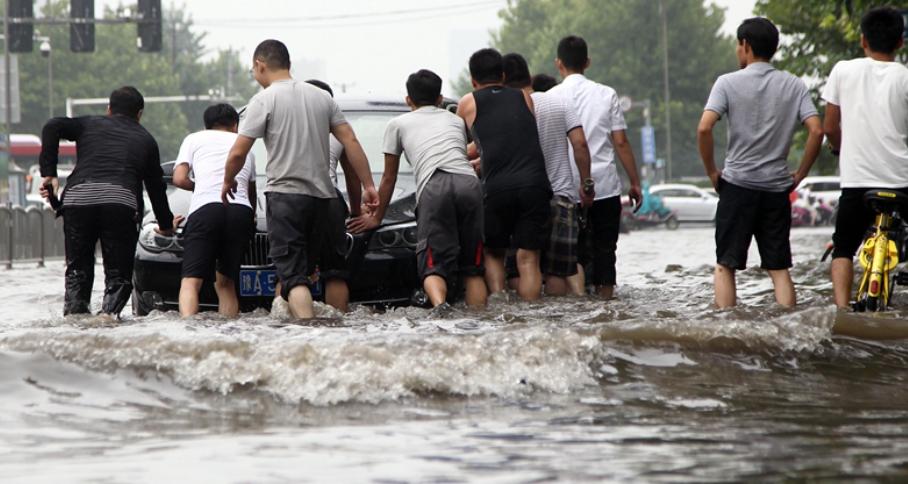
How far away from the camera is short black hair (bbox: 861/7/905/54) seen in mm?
8648

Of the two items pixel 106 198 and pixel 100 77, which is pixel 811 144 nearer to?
pixel 106 198

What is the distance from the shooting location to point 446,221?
30.0ft

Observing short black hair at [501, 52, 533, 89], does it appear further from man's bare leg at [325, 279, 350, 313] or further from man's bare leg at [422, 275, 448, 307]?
man's bare leg at [325, 279, 350, 313]

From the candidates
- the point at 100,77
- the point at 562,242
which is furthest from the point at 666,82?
the point at 562,242

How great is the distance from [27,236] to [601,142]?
18017 mm

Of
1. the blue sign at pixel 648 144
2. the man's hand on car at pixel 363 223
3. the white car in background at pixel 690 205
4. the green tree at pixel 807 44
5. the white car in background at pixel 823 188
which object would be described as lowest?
the white car in background at pixel 690 205

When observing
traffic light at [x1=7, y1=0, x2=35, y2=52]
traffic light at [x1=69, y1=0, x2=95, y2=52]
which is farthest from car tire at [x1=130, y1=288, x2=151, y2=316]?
traffic light at [x1=69, y1=0, x2=95, y2=52]

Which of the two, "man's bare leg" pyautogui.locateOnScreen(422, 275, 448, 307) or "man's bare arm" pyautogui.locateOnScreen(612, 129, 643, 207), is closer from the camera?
"man's bare leg" pyautogui.locateOnScreen(422, 275, 448, 307)

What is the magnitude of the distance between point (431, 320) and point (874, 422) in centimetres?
340

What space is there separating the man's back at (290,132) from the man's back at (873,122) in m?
2.75

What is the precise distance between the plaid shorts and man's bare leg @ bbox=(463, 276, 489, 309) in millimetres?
828

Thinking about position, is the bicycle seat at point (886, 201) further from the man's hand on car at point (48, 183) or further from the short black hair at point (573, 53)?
the man's hand on car at point (48, 183)

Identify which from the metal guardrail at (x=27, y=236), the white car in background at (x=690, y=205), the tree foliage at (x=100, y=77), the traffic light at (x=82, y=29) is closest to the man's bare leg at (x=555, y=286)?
the metal guardrail at (x=27, y=236)

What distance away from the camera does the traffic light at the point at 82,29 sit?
29156mm
